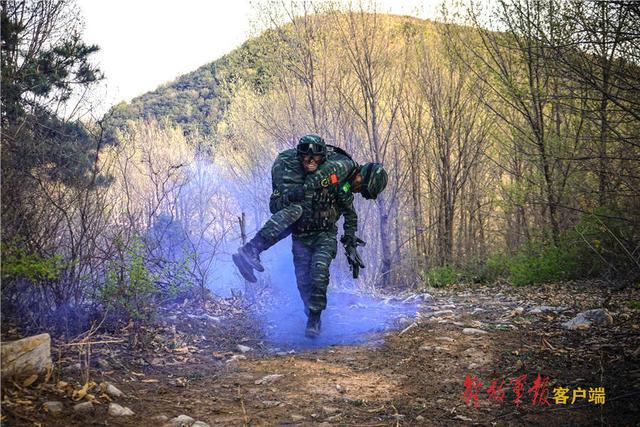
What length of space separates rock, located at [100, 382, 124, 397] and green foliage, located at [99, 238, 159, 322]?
1.33 m

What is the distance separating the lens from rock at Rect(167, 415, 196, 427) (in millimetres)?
2729

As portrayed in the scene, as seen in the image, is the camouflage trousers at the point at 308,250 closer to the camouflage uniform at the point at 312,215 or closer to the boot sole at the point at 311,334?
the camouflage uniform at the point at 312,215

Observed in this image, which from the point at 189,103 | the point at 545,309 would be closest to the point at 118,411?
the point at 545,309

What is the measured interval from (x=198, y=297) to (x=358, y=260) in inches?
86.8

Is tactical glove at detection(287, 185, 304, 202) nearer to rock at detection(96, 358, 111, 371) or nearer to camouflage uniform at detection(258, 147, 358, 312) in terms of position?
camouflage uniform at detection(258, 147, 358, 312)

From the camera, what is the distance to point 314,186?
18.1 ft

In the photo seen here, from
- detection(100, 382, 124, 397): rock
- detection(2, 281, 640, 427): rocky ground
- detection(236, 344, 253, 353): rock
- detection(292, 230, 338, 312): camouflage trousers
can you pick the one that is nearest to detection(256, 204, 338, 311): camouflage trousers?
detection(292, 230, 338, 312): camouflage trousers

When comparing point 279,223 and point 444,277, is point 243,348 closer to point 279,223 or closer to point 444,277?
point 279,223

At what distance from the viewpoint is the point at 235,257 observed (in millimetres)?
5309

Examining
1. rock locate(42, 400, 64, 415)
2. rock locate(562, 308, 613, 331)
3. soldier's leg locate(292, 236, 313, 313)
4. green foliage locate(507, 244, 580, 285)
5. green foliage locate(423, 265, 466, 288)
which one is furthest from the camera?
green foliage locate(423, 265, 466, 288)

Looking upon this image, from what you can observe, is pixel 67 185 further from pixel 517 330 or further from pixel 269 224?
pixel 517 330

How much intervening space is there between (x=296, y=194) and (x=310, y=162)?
39cm

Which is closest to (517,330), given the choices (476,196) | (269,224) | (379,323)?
(379,323)

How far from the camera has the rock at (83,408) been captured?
2691mm
